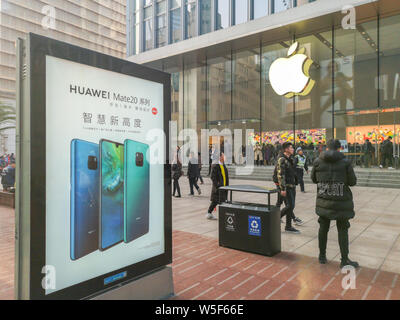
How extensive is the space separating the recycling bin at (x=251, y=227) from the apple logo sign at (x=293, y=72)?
942 cm

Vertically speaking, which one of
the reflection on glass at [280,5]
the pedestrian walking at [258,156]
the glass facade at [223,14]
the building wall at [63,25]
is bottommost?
the pedestrian walking at [258,156]

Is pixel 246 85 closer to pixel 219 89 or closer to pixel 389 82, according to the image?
pixel 219 89

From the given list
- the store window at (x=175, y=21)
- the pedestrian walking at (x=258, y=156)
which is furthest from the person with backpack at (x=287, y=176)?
the store window at (x=175, y=21)

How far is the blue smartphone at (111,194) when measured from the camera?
2.61m

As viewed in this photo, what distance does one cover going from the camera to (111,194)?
106 inches

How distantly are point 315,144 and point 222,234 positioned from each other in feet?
60.0

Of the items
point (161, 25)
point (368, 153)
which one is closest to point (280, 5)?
point (368, 153)

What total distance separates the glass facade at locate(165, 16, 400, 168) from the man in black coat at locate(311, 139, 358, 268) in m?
15.5

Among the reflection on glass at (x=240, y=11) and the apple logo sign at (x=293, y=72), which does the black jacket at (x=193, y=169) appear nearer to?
the apple logo sign at (x=293, y=72)

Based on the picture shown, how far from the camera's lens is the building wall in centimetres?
7269

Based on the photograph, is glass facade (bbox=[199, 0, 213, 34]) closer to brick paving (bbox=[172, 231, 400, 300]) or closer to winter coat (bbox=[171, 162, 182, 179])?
winter coat (bbox=[171, 162, 182, 179])

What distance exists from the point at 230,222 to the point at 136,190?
2782mm

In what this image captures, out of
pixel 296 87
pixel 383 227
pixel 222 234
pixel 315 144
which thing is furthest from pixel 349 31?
pixel 222 234

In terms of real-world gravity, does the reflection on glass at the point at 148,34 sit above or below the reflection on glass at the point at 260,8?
above
